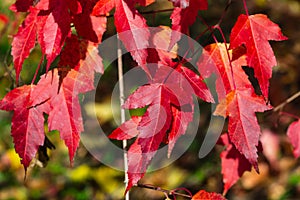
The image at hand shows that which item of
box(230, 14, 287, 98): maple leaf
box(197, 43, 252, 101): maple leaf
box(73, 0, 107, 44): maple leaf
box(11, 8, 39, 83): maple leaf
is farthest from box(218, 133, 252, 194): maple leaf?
box(11, 8, 39, 83): maple leaf

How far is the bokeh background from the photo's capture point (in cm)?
299

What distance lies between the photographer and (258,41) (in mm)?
1063

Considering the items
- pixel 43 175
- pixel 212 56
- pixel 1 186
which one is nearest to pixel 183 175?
pixel 43 175

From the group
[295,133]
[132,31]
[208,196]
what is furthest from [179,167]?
[132,31]

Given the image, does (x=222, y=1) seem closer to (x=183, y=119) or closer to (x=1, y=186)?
(x=1, y=186)

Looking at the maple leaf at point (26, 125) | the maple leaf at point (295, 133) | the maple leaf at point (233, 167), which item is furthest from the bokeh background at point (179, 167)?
the maple leaf at point (26, 125)

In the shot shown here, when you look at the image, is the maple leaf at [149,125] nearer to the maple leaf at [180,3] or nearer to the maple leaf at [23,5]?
the maple leaf at [180,3]

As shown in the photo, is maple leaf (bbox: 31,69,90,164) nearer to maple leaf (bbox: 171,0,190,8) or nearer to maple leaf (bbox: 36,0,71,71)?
maple leaf (bbox: 36,0,71,71)

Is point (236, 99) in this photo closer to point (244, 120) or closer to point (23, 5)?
point (244, 120)

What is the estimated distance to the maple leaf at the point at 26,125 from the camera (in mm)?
1073

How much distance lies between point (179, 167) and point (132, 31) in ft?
7.81

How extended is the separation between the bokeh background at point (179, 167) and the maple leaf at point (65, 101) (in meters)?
1.52

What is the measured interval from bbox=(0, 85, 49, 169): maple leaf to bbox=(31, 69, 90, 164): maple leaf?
0.8 inches

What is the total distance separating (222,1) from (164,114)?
2.49 metres
